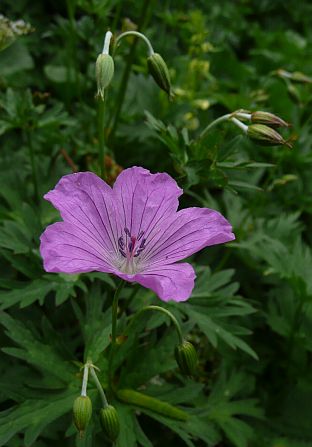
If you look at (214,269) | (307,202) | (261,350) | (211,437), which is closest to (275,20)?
(307,202)

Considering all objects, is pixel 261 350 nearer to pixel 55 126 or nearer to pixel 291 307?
pixel 291 307

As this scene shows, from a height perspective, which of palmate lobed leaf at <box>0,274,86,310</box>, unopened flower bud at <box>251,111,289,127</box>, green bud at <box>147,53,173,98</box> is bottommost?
palmate lobed leaf at <box>0,274,86,310</box>

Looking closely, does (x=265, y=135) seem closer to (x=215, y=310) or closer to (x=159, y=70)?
(x=159, y=70)

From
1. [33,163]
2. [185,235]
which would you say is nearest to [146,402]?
[185,235]

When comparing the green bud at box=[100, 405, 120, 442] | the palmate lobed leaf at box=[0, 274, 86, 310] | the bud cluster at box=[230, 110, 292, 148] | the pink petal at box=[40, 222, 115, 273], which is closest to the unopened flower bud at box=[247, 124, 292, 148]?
the bud cluster at box=[230, 110, 292, 148]

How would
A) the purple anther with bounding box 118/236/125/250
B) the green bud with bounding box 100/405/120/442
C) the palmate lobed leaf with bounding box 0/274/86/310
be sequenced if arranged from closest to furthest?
the green bud with bounding box 100/405/120/442 → the purple anther with bounding box 118/236/125/250 → the palmate lobed leaf with bounding box 0/274/86/310

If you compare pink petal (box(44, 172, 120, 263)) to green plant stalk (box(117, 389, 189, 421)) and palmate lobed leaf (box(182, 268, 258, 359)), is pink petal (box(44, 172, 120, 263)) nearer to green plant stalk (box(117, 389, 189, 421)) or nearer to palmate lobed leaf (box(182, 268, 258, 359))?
green plant stalk (box(117, 389, 189, 421))

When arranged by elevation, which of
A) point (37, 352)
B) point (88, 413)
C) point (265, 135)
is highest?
point (265, 135)
